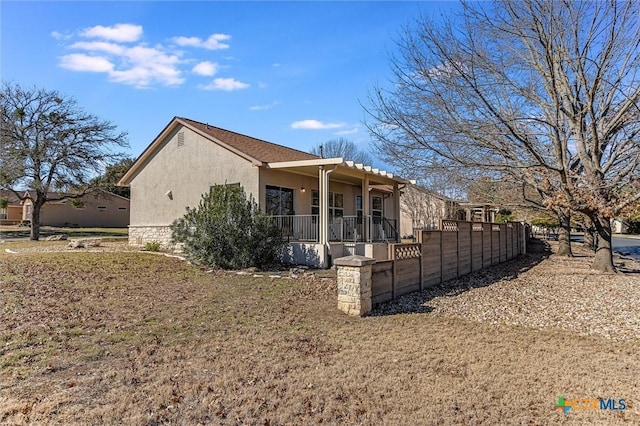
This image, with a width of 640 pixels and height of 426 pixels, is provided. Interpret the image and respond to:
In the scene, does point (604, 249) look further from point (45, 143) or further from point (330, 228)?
point (45, 143)

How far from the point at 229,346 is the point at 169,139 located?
42.2ft

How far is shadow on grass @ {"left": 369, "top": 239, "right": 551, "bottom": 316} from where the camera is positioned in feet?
23.6

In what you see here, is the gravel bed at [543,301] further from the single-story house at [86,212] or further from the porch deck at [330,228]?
the single-story house at [86,212]

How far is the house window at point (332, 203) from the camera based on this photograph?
617 inches

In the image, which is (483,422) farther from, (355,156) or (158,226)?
(355,156)

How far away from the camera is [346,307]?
675cm

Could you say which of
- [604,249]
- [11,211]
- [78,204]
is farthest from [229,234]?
[11,211]

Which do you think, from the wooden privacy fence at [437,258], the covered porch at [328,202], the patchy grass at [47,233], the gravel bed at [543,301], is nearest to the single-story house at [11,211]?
the patchy grass at [47,233]

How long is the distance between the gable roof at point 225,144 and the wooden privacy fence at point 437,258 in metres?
6.05

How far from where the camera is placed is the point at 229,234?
36.9ft

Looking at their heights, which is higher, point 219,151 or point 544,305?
point 219,151

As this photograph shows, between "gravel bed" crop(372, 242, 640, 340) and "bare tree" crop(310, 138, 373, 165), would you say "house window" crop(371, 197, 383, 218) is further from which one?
"bare tree" crop(310, 138, 373, 165)

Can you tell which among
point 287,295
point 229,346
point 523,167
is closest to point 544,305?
point 523,167

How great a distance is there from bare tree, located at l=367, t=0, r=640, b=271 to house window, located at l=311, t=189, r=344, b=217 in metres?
5.26
